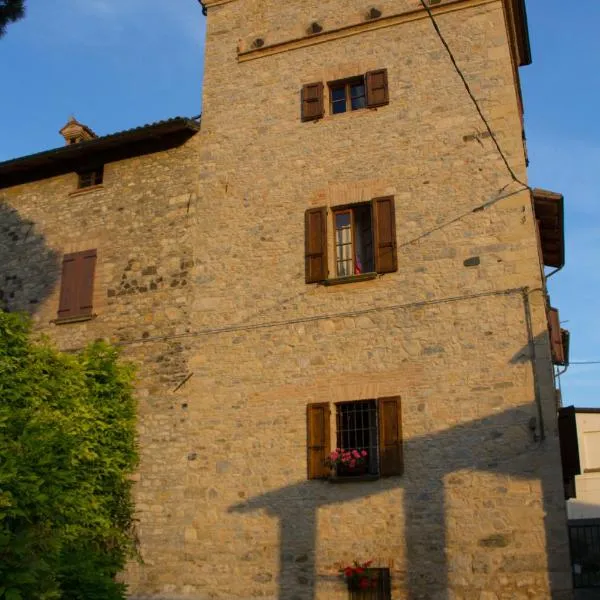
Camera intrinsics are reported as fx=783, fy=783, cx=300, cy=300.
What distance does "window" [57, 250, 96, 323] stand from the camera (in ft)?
44.5

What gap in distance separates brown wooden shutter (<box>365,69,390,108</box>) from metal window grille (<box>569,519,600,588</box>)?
29.7 feet

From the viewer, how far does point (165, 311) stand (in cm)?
1289

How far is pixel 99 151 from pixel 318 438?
7.02 metres

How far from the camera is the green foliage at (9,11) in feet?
32.4

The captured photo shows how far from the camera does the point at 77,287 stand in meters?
13.7

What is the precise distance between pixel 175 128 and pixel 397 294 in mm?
5117

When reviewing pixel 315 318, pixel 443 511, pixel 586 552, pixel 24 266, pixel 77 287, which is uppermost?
pixel 24 266

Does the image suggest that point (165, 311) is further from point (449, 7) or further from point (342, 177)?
point (449, 7)

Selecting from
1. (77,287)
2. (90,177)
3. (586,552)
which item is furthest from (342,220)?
(586,552)

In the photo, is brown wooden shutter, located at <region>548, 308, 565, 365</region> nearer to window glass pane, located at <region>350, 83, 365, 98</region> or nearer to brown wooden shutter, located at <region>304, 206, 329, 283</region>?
brown wooden shutter, located at <region>304, 206, 329, 283</region>

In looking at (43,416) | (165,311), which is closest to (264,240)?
(165,311)

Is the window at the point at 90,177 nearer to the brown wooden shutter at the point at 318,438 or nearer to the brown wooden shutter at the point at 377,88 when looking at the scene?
the brown wooden shutter at the point at 377,88

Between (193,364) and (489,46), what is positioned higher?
(489,46)

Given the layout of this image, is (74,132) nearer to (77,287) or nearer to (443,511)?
(77,287)
